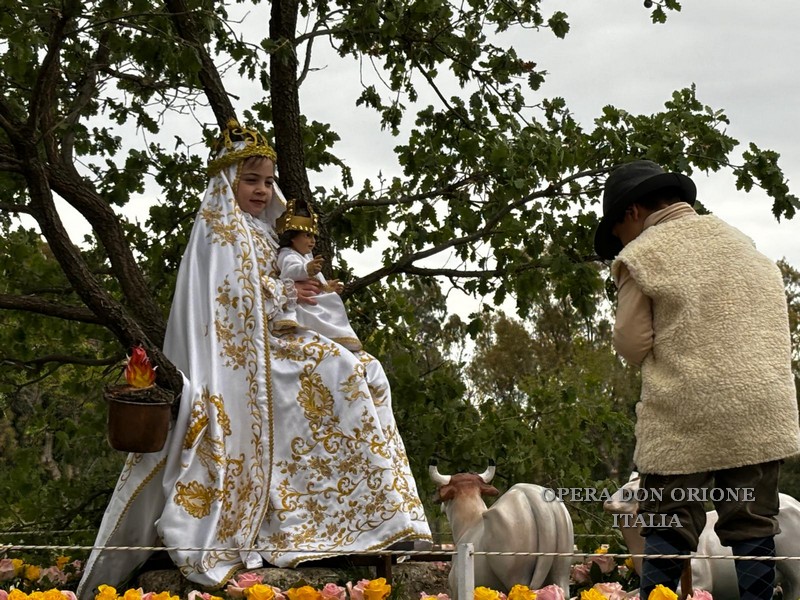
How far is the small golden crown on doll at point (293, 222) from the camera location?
19.6ft

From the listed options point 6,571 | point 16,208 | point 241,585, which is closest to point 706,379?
point 241,585

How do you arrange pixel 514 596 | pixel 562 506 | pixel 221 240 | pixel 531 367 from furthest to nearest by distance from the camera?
1. pixel 531 367
2. pixel 221 240
3. pixel 562 506
4. pixel 514 596

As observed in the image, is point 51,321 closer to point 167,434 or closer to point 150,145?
point 150,145

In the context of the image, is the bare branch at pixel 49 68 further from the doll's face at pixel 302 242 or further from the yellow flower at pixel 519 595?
the yellow flower at pixel 519 595

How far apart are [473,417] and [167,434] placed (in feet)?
11.1

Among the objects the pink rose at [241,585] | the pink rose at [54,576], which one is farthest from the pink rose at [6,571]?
the pink rose at [241,585]

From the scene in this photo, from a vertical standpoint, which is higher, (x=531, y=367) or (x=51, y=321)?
(x=531, y=367)

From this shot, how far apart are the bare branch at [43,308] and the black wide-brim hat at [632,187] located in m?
2.95

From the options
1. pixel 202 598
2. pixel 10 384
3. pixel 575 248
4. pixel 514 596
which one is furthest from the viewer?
pixel 10 384

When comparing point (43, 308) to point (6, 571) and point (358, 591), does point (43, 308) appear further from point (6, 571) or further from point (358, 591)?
point (358, 591)

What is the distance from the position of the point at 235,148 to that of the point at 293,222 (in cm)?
52

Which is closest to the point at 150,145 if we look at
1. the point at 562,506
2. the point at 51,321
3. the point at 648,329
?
the point at 51,321

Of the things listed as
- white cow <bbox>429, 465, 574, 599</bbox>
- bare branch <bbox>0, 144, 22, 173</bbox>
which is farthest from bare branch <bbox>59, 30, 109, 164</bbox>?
white cow <bbox>429, 465, 574, 599</bbox>

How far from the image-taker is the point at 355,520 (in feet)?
18.0
